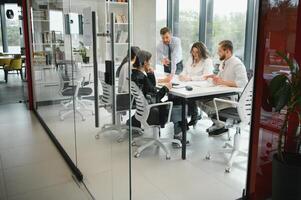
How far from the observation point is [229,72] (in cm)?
386

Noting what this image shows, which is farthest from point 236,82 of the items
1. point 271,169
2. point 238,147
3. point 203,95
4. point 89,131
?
point 89,131

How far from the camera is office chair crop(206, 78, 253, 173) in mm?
3132

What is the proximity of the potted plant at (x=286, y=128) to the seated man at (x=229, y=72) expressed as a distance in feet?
4.94

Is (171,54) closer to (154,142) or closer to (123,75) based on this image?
(154,142)

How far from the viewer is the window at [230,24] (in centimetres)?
510

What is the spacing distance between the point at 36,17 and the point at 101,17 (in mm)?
2895

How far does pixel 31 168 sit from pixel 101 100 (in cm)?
132

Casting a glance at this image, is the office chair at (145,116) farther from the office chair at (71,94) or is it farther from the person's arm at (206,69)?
the person's arm at (206,69)

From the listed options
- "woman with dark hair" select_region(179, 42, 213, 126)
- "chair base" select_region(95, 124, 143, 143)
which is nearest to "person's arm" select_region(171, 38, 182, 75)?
"woman with dark hair" select_region(179, 42, 213, 126)

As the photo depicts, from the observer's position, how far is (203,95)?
339 centimetres

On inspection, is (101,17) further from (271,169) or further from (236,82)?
(236,82)

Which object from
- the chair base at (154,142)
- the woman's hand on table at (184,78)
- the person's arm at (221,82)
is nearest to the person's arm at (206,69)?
the woman's hand on table at (184,78)

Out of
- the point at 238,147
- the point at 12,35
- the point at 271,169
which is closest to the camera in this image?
the point at 271,169

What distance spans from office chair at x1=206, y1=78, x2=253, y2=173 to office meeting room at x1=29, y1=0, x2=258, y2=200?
1cm
